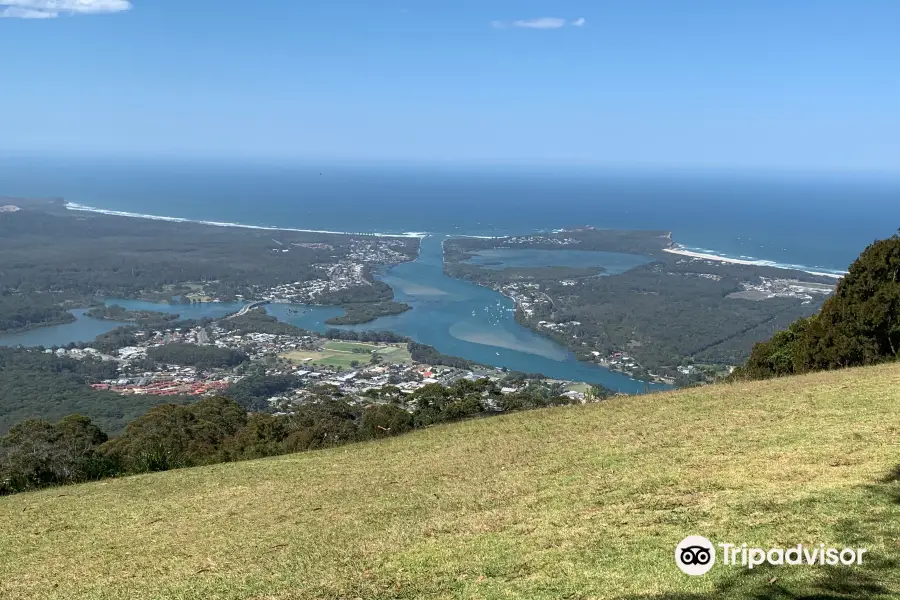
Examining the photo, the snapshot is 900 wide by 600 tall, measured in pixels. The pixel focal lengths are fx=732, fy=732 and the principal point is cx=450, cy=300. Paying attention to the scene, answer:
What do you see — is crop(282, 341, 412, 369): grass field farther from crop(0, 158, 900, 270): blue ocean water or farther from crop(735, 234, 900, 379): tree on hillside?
crop(0, 158, 900, 270): blue ocean water

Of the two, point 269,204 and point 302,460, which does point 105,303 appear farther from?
point 269,204

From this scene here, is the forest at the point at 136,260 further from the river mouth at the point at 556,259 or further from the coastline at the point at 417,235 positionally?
the river mouth at the point at 556,259

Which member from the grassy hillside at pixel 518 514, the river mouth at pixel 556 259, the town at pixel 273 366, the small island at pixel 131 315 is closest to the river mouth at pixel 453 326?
the small island at pixel 131 315

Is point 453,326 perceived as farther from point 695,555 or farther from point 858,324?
point 695,555

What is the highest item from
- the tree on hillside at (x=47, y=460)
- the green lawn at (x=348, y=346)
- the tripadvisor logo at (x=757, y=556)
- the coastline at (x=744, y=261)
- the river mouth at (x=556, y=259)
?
the tripadvisor logo at (x=757, y=556)

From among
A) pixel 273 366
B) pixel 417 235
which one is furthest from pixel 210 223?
pixel 273 366

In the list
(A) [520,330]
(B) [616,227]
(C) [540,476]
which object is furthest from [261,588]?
(B) [616,227]
